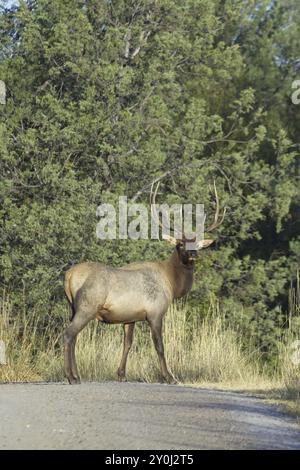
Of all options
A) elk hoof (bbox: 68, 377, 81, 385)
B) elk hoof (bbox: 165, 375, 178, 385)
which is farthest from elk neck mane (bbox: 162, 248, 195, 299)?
elk hoof (bbox: 68, 377, 81, 385)

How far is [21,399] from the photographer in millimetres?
11539

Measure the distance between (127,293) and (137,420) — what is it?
6622 millimetres

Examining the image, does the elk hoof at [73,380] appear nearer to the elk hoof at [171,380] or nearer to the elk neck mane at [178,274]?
the elk hoof at [171,380]

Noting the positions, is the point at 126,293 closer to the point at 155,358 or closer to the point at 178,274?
the point at 178,274

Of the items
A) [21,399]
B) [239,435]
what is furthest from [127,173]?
[239,435]

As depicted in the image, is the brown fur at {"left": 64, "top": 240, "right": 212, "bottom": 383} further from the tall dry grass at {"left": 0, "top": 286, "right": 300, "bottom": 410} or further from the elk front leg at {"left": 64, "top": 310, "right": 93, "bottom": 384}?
the tall dry grass at {"left": 0, "top": 286, "right": 300, "bottom": 410}

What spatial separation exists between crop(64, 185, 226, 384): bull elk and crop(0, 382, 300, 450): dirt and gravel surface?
286 cm

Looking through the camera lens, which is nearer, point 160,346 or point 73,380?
point 73,380

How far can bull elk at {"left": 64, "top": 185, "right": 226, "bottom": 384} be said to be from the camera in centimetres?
1583

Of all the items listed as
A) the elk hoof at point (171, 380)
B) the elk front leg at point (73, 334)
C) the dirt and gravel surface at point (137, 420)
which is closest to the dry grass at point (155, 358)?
the elk hoof at point (171, 380)

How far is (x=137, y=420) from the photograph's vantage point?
976cm

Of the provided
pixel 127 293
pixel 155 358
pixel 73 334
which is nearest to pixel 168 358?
pixel 155 358
